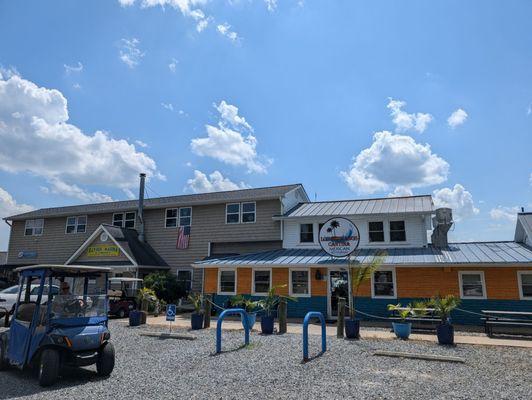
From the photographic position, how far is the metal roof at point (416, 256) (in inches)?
642

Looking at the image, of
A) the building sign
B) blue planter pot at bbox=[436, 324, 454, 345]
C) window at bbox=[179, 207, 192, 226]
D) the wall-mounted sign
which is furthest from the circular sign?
the wall-mounted sign

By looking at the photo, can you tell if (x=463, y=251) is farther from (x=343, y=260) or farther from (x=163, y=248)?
(x=163, y=248)

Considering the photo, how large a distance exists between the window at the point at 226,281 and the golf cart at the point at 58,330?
1180 cm

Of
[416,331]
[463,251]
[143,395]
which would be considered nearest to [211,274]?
[416,331]

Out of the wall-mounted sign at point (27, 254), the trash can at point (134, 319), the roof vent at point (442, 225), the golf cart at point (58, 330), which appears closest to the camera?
the golf cart at point (58, 330)

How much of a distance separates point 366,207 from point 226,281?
872 centimetres

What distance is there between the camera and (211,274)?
20.6 metres

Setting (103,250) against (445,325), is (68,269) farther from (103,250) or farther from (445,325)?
(103,250)

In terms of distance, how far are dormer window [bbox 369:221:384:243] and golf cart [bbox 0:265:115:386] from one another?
1496cm

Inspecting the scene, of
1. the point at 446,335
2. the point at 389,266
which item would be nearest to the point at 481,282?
the point at 389,266

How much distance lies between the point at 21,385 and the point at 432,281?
1532 centimetres

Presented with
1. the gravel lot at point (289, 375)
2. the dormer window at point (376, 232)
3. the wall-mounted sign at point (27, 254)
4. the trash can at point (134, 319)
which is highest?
the dormer window at point (376, 232)

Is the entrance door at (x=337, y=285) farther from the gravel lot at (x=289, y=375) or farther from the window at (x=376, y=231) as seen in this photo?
the gravel lot at (x=289, y=375)

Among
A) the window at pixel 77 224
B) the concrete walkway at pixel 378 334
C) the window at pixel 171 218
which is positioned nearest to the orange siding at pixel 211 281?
the concrete walkway at pixel 378 334
